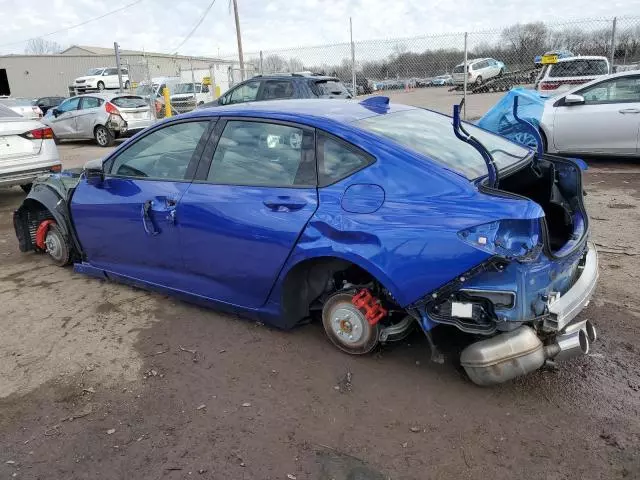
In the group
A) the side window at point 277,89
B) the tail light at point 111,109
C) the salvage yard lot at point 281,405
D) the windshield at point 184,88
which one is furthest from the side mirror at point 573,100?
the windshield at point 184,88

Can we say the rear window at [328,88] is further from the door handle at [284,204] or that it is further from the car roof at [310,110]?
the door handle at [284,204]

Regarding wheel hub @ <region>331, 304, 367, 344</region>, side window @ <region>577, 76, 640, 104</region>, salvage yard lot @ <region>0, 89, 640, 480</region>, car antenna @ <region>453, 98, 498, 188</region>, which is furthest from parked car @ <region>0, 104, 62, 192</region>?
side window @ <region>577, 76, 640, 104</region>

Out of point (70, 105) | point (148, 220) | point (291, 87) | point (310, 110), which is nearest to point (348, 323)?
point (310, 110)

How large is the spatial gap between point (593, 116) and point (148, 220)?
25.0 feet

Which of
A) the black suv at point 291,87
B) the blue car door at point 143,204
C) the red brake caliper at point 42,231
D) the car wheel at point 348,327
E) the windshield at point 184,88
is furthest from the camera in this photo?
the windshield at point 184,88

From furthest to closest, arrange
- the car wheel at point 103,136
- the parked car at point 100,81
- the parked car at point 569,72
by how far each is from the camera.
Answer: the parked car at point 100,81
the car wheel at point 103,136
the parked car at point 569,72

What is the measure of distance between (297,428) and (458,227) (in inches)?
51.1

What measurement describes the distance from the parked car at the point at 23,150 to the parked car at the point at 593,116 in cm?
706

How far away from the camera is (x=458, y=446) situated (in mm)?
2582

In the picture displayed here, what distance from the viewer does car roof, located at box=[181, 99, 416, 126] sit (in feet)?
11.0

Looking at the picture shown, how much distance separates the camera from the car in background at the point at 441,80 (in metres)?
19.5

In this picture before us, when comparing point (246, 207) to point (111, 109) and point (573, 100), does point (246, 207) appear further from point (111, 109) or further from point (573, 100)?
point (111, 109)

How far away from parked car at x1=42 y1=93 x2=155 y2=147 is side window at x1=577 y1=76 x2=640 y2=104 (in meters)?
11.3

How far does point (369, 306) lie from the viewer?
3.15 meters
